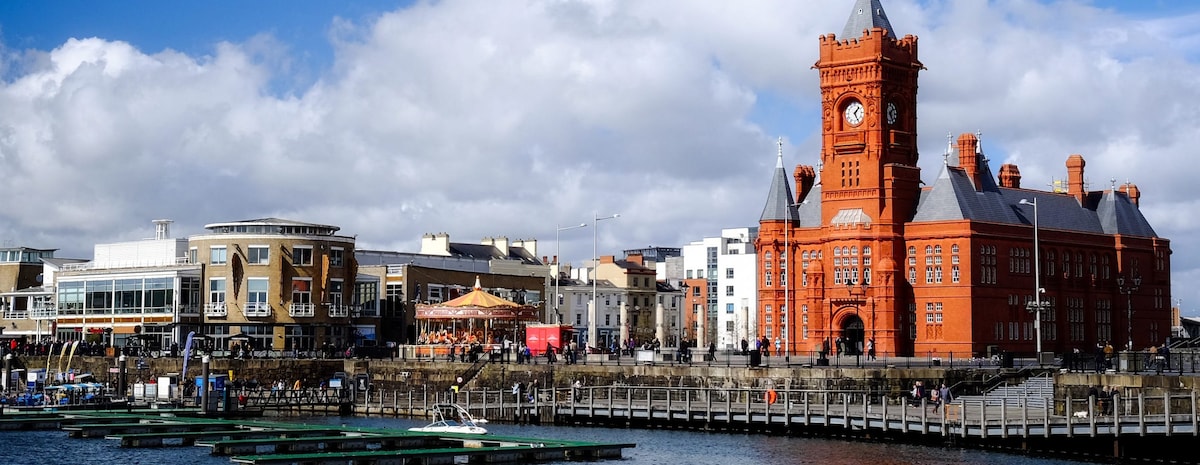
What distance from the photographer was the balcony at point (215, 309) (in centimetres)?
10712

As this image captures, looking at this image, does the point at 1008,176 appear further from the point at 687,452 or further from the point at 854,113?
the point at 687,452

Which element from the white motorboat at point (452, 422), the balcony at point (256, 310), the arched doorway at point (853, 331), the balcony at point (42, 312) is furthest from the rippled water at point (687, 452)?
the balcony at point (42, 312)

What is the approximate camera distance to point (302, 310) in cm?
10775

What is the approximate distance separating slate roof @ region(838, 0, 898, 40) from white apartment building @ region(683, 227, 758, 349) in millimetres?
40849

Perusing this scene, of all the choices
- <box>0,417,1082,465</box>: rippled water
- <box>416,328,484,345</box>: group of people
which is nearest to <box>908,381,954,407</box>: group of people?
<box>0,417,1082,465</box>: rippled water

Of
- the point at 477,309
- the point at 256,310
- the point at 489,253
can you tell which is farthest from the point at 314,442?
the point at 489,253

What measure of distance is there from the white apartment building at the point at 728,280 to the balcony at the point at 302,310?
140 feet

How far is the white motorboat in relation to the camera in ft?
215

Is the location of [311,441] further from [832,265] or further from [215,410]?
[832,265]

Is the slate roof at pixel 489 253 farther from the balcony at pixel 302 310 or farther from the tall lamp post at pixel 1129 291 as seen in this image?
the tall lamp post at pixel 1129 291

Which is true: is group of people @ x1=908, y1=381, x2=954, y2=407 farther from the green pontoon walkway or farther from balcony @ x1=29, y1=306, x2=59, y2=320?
balcony @ x1=29, y1=306, x2=59, y2=320

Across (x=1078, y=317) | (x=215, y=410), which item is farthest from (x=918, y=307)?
(x=215, y=410)

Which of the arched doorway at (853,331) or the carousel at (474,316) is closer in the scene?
the carousel at (474,316)

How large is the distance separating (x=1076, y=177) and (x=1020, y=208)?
1120cm
